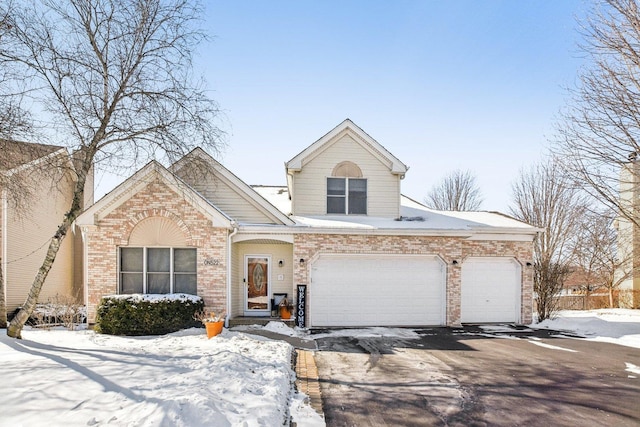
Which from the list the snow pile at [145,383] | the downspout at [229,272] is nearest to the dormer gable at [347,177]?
the downspout at [229,272]

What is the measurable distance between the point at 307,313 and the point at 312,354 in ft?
12.3

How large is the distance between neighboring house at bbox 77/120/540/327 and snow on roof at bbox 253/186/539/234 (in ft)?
0.16

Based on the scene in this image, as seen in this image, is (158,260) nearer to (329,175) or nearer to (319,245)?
(319,245)

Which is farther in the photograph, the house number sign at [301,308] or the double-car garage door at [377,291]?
the double-car garage door at [377,291]

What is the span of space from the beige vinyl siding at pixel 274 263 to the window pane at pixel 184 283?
173 cm

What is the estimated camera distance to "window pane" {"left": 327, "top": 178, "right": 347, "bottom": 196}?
1465cm

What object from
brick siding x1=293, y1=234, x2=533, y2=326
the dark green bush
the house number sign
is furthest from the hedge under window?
brick siding x1=293, y1=234, x2=533, y2=326

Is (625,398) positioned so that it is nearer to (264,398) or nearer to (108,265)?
(264,398)

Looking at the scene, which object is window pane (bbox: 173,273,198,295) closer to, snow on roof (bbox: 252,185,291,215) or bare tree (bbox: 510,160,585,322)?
snow on roof (bbox: 252,185,291,215)

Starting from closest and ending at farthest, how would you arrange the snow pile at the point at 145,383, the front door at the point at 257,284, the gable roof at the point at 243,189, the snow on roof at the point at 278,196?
the snow pile at the point at 145,383 < the gable roof at the point at 243,189 < the front door at the point at 257,284 < the snow on roof at the point at 278,196

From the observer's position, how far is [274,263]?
45.4 ft

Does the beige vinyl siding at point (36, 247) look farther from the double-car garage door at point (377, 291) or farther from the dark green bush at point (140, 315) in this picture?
the double-car garage door at point (377, 291)

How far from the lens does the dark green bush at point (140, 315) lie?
1089 cm

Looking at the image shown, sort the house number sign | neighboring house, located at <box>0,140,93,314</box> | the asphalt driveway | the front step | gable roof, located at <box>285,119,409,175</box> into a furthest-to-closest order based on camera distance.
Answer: gable roof, located at <box>285,119,409,175</box> → the house number sign → the front step → neighboring house, located at <box>0,140,93,314</box> → the asphalt driveway
